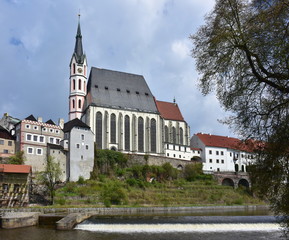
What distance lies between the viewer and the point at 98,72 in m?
77.2

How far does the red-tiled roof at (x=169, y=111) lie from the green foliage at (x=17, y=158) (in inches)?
1378

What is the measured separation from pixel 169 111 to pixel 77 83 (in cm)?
2169

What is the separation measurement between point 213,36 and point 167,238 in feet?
56.0

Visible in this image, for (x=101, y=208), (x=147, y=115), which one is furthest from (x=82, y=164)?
(x=147, y=115)

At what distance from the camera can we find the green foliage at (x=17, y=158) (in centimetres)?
5074

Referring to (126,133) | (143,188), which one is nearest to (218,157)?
(126,133)

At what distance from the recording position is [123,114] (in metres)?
73.4

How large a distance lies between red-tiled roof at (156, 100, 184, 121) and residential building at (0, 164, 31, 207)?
4010 cm

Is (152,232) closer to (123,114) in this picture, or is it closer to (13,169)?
(13,169)

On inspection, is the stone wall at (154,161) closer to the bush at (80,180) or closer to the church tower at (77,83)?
the bush at (80,180)

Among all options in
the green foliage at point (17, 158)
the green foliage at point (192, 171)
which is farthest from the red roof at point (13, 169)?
the green foliage at point (192, 171)

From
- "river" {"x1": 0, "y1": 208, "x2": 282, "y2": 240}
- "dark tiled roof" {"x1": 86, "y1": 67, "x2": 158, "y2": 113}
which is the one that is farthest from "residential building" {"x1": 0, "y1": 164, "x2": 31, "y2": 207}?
"dark tiled roof" {"x1": 86, "y1": 67, "x2": 158, "y2": 113}

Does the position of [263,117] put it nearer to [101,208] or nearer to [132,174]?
[101,208]

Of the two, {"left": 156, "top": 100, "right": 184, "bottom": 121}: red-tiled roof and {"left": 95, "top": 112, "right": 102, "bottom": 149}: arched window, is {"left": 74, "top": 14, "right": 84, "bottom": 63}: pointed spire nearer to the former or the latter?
{"left": 95, "top": 112, "right": 102, "bottom": 149}: arched window
